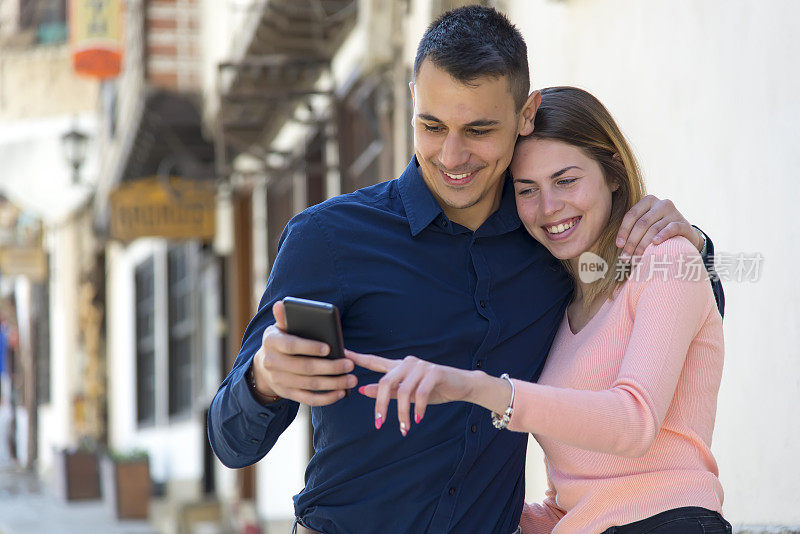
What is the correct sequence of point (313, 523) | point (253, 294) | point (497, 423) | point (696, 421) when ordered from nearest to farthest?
point (497, 423) < point (696, 421) < point (313, 523) < point (253, 294)

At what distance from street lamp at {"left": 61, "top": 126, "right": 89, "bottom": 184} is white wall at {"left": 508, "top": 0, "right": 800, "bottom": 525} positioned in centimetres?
1186

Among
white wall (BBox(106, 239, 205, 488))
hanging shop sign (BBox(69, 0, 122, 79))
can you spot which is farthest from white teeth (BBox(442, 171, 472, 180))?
hanging shop sign (BBox(69, 0, 122, 79))

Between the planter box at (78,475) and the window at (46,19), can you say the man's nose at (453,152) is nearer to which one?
the planter box at (78,475)

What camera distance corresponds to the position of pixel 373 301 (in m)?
2.22

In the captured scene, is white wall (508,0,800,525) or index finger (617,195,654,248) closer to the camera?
index finger (617,195,654,248)

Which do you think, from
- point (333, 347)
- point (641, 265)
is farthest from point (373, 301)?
point (641, 265)

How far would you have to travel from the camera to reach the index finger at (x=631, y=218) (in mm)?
2252

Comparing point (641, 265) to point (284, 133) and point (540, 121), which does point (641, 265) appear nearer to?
point (540, 121)

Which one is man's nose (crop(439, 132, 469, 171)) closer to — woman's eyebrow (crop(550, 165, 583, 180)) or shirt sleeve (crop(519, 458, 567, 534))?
woman's eyebrow (crop(550, 165, 583, 180))

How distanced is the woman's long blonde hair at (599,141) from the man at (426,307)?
0.27ft

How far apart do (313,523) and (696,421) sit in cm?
82

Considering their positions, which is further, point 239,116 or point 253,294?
point 253,294

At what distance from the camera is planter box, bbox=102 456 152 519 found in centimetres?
1205

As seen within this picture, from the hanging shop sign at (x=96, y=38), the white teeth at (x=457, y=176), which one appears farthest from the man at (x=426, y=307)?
the hanging shop sign at (x=96, y=38)
